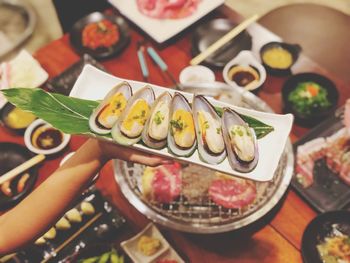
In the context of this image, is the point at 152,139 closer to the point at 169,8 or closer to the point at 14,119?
the point at 14,119

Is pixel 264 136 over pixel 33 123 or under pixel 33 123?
over

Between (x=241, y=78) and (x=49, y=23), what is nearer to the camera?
(x=241, y=78)

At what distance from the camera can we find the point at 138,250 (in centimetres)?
213

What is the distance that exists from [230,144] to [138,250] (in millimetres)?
797

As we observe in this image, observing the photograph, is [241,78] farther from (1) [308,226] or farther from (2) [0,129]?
(2) [0,129]

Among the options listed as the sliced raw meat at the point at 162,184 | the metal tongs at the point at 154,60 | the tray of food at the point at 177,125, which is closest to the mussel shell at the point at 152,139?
the tray of food at the point at 177,125

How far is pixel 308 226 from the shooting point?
210 cm

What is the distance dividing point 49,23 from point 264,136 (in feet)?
11.8

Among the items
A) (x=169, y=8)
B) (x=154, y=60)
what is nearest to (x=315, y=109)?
(x=154, y=60)

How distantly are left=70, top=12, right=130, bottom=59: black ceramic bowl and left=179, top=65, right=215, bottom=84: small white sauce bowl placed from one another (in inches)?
20.5

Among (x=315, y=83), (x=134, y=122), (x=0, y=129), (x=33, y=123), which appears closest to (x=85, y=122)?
(x=134, y=122)

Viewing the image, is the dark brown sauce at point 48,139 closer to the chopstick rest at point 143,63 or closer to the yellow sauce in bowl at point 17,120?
the yellow sauce in bowl at point 17,120

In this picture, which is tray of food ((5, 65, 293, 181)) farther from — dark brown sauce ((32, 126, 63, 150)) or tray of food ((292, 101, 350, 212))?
dark brown sauce ((32, 126, 63, 150))

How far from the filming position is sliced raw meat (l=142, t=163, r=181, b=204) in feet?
7.09
